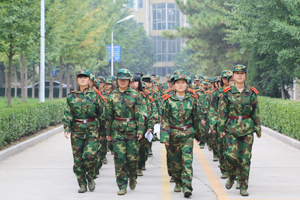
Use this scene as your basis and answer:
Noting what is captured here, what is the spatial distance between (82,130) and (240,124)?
253cm

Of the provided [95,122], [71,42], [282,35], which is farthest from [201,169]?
[71,42]

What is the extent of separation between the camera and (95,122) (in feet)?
25.6

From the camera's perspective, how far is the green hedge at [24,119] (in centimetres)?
1201

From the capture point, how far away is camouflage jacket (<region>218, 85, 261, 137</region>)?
738cm

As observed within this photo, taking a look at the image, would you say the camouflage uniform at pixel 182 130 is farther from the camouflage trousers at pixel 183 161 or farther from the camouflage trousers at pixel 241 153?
the camouflage trousers at pixel 241 153

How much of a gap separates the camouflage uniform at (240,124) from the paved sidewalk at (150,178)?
55cm

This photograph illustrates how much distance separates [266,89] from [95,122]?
19.8m

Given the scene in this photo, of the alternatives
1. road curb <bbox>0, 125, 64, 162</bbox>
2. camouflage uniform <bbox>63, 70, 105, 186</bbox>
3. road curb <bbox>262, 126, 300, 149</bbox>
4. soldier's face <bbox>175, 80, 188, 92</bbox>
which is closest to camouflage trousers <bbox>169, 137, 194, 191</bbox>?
soldier's face <bbox>175, 80, 188, 92</bbox>

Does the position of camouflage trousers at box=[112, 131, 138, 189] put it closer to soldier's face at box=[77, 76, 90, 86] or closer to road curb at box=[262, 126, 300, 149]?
soldier's face at box=[77, 76, 90, 86]

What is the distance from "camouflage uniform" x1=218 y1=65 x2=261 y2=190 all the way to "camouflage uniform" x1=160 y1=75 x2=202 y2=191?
0.50 metres

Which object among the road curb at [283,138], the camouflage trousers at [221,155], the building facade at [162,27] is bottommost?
the road curb at [283,138]

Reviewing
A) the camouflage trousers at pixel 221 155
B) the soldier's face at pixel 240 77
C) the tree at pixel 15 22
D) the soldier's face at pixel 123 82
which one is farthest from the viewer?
the tree at pixel 15 22

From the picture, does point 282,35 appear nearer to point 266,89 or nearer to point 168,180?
point 266,89

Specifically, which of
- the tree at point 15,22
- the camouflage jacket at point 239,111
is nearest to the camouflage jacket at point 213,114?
Result: the camouflage jacket at point 239,111
